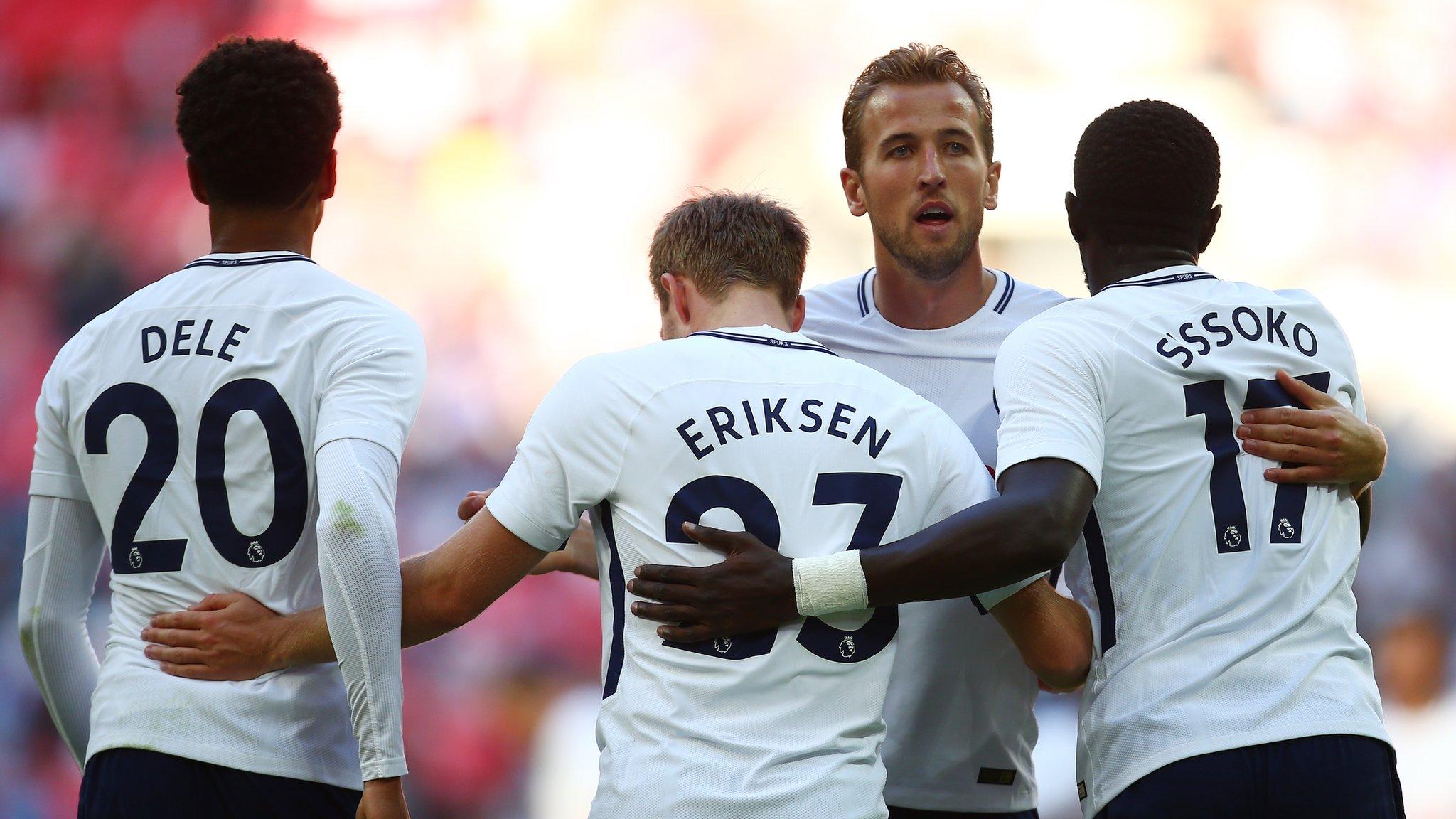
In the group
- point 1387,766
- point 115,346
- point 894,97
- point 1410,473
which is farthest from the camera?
point 1410,473

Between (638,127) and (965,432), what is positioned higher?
(638,127)

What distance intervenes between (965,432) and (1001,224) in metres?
3.75

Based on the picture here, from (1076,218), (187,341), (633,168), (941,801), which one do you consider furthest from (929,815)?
(633,168)

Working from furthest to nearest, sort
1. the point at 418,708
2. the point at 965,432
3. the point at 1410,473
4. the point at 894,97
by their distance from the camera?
the point at 1410,473 < the point at 418,708 < the point at 894,97 < the point at 965,432

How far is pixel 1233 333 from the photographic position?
88.7 inches

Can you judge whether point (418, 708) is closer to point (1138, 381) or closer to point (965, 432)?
point (965, 432)

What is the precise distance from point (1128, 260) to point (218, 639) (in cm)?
173

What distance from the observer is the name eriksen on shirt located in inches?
Result: 81.0

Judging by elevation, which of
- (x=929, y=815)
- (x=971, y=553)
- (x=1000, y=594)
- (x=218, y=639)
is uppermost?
(x=971, y=553)

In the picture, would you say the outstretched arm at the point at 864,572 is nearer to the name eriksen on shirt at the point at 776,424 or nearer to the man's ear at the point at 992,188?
the name eriksen on shirt at the point at 776,424

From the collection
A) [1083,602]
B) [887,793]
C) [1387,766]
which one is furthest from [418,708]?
[1387,766]

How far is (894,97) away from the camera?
3.22m

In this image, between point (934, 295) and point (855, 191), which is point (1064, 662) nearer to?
point (934, 295)

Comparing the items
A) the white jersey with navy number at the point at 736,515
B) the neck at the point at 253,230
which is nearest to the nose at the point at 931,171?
the white jersey with navy number at the point at 736,515
